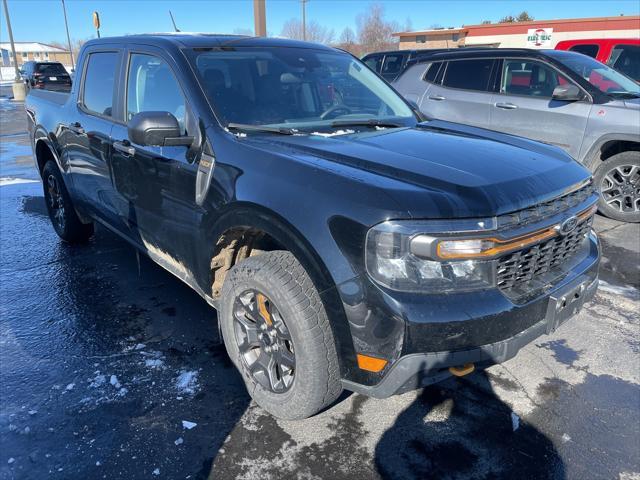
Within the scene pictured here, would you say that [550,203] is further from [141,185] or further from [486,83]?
[486,83]

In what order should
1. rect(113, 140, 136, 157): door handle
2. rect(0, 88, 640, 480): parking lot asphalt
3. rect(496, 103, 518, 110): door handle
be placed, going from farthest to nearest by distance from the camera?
rect(496, 103, 518, 110): door handle → rect(113, 140, 136, 157): door handle → rect(0, 88, 640, 480): parking lot asphalt

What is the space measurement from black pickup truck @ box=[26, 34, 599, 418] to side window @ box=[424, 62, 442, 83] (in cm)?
389

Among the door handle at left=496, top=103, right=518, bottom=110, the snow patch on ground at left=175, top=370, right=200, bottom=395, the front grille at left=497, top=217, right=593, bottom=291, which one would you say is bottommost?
the snow patch on ground at left=175, top=370, right=200, bottom=395

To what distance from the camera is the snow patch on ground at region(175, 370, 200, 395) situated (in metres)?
2.89

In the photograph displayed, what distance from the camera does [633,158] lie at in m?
5.67

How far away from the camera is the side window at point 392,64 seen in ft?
40.2

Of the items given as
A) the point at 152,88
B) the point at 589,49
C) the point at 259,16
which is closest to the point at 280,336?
the point at 152,88

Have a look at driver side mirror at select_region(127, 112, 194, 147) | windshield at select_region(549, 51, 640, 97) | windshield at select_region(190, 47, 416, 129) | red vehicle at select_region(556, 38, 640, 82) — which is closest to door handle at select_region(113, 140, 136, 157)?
Answer: driver side mirror at select_region(127, 112, 194, 147)

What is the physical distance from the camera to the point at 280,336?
8.20 ft

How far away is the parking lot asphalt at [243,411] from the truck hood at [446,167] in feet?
3.96

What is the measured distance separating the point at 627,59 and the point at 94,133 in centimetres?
1002

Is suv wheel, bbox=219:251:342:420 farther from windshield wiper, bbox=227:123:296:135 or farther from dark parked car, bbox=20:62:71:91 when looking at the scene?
dark parked car, bbox=20:62:71:91

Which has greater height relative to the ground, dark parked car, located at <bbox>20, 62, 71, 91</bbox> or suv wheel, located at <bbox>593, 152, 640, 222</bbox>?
dark parked car, located at <bbox>20, 62, 71, 91</bbox>

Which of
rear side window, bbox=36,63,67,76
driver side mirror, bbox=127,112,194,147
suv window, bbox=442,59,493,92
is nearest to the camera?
driver side mirror, bbox=127,112,194,147
